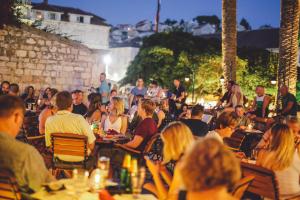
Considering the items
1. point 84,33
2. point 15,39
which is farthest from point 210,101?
point 84,33

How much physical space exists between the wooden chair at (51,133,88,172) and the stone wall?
1091cm

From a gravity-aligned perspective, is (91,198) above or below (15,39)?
below

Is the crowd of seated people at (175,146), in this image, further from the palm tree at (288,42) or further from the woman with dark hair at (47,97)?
the palm tree at (288,42)

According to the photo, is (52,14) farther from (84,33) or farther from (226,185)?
(226,185)

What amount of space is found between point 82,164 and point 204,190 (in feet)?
13.9

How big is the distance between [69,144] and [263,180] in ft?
9.45

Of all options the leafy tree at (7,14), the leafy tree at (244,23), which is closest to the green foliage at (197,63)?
the leafy tree at (7,14)

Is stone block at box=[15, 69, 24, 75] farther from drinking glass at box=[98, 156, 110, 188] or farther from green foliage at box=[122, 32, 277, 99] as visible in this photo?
drinking glass at box=[98, 156, 110, 188]

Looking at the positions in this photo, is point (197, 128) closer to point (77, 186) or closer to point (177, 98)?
point (77, 186)

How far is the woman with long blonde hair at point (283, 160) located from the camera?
4730 millimetres

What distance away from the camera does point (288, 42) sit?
1458 cm

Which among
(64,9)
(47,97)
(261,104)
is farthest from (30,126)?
(64,9)

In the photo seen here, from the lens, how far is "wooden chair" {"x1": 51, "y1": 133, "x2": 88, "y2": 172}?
20.3 feet

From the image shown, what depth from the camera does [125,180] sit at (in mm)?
3793
